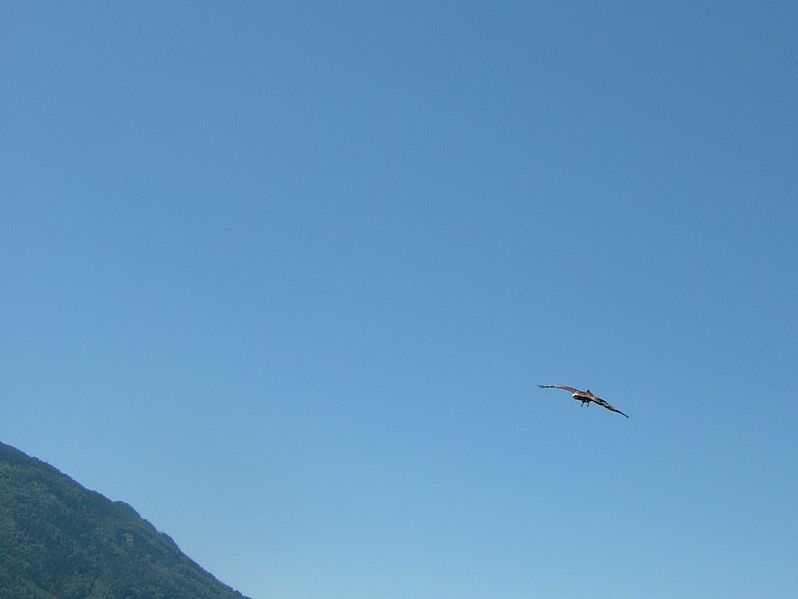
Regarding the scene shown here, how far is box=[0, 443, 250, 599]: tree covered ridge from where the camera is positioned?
104125 millimetres

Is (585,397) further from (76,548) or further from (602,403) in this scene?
(76,548)

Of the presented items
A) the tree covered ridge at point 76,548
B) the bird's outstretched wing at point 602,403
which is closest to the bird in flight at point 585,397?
the bird's outstretched wing at point 602,403

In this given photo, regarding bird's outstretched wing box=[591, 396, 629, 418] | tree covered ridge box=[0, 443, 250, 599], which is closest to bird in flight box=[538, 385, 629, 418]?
bird's outstretched wing box=[591, 396, 629, 418]

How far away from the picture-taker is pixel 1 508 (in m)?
114

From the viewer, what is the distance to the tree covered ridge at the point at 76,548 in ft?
342

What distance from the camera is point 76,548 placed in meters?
116

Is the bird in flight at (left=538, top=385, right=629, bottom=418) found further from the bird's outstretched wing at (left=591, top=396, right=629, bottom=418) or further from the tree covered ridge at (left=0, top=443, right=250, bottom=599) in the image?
the tree covered ridge at (left=0, top=443, right=250, bottom=599)

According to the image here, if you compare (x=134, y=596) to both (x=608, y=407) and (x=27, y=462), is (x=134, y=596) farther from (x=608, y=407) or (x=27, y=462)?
(x=608, y=407)

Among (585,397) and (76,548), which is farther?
(76,548)

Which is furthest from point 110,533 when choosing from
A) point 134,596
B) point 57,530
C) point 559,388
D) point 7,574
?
point 559,388

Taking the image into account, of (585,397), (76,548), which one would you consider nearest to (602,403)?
(585,397)

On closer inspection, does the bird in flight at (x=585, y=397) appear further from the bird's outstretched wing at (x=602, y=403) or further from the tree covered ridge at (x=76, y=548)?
the tree covered ridge at (x=76, y=548)

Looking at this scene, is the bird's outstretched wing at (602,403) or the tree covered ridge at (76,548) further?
the tree covered ridge at (76,548)

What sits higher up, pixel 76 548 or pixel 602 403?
pixel 602 403
